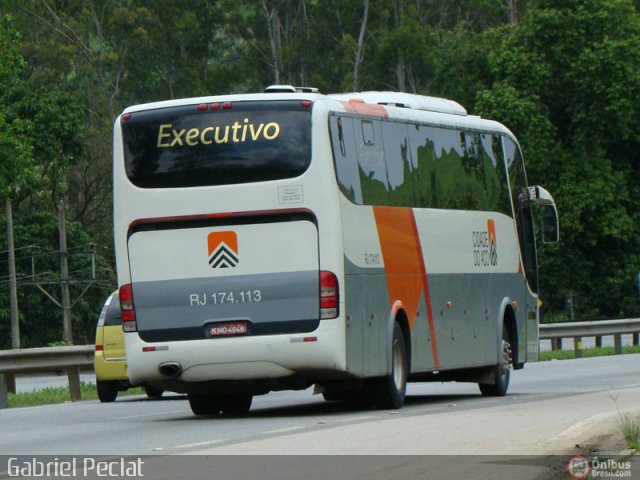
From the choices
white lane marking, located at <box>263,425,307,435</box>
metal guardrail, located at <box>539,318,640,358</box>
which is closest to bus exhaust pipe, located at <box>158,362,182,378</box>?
white lane marking, located at <box>263,425,307,435</box>

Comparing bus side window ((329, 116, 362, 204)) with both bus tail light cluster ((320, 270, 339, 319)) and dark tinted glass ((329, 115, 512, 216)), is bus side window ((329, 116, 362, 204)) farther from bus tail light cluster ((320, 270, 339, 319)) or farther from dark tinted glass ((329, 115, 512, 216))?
bus tail light cluster ((320, 270, 339, 319))

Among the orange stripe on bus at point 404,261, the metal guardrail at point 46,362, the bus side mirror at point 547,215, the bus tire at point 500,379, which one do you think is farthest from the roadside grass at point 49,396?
the bus side mirror at point 547,215

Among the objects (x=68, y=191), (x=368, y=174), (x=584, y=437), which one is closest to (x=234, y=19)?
(x=68, y=191)

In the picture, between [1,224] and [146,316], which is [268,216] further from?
[1,224]

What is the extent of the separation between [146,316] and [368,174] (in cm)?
281

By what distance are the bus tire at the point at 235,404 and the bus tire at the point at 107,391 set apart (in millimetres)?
4199

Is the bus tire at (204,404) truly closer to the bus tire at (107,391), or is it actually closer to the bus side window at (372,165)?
the bus side window at (372,165)

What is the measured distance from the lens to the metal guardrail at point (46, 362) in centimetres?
2264

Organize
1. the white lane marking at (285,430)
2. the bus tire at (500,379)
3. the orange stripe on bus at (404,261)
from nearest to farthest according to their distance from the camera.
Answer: the white lane marking at (285,430)
the orange stripe on bus at (404,261)
the bus tire at (500,379)

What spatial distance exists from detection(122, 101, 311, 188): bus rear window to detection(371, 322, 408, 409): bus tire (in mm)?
2486

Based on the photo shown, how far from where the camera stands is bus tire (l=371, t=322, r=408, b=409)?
18.2m

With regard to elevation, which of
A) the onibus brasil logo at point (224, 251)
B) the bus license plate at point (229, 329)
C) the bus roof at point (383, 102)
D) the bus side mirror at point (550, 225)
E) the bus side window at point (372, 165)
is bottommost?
the bus license plate at point (229, 329)

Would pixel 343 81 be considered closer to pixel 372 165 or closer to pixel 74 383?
pixel 74 383

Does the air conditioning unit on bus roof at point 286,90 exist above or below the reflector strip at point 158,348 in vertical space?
above
